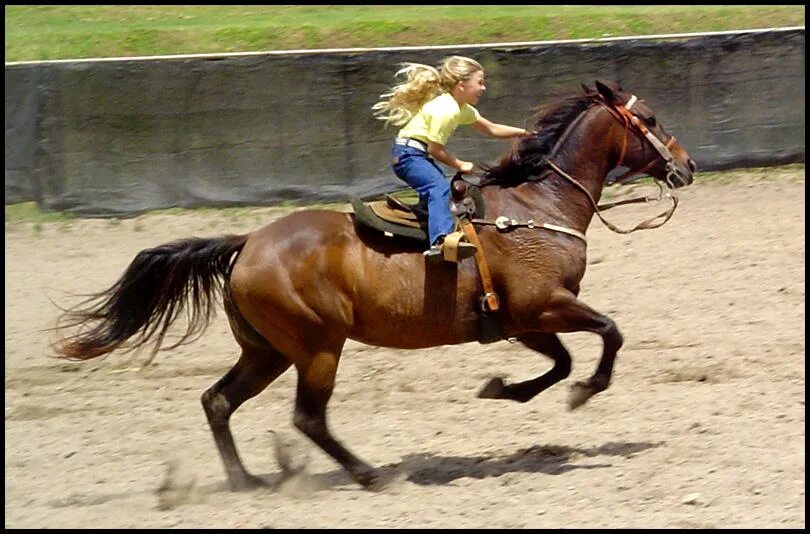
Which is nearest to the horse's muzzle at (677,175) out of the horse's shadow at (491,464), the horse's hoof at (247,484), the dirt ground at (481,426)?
the dirt ground at (481,426)

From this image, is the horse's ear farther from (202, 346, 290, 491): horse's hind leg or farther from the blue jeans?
(202, 346, 290, 491): horse's hind leg

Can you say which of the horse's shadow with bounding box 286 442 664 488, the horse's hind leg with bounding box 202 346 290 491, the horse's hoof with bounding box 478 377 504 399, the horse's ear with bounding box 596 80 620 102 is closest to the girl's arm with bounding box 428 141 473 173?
the horse's ear with bounding box 596 80 620 102

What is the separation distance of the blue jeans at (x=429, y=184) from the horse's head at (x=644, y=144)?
1016 millimetres

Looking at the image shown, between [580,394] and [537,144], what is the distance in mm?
1332

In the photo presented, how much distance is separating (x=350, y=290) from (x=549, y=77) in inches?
251

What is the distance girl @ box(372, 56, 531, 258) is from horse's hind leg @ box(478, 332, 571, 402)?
30.8 inches

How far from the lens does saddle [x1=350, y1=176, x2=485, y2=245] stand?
610cm

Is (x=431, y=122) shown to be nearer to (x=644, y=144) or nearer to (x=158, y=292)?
(x=644, y=144)

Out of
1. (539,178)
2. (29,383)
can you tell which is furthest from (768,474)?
(29,383)

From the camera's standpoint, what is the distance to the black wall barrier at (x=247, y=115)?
11680 millimetres

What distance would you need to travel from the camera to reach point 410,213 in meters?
6.20

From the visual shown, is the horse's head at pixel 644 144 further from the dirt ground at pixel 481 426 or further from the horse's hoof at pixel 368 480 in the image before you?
the horse's hoof at pixel 368 480

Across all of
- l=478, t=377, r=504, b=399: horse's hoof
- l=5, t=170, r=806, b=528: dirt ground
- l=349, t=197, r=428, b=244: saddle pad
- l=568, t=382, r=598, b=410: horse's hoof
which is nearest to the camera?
l=5, t=170, r=806, b=528: dirt ground

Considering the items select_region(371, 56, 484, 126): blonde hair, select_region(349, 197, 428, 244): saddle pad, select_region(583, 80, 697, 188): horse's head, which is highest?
select_region(371, 56, 484, 126): blonde hair
